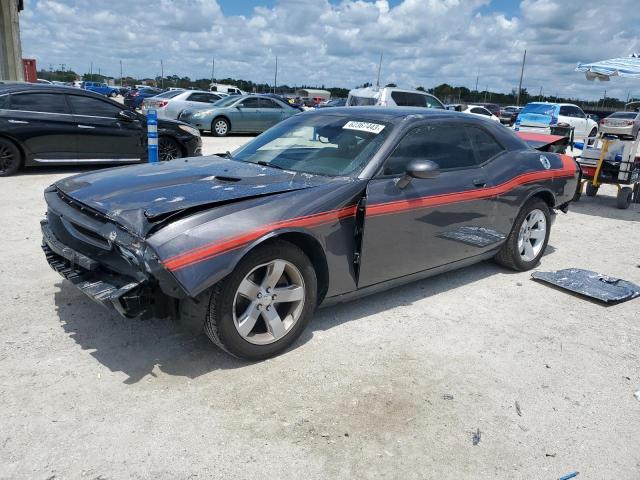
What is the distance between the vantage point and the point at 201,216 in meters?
2.99

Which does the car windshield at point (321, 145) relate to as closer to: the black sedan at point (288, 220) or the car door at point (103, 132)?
the black sedan at point (288, 220)

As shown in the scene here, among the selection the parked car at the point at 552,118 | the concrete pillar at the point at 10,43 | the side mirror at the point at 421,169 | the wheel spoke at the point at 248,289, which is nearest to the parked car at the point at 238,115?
the concrete pillar at the point at 10,43

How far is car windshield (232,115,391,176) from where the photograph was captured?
391cm

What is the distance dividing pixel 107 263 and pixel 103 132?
7187 millimetres

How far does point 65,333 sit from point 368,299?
231 cm

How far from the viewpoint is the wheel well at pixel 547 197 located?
213 inches

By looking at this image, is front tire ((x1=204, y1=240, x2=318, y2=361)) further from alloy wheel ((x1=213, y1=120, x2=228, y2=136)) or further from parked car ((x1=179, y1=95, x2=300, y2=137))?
alloy wheel ((x1=213, y1=120, x2=228, y2=136))

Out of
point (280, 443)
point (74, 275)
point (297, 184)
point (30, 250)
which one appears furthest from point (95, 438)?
point (30, 250)

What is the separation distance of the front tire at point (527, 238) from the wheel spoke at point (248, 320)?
3.00 m

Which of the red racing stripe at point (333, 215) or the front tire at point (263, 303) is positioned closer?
the red racing stripe at point (333, 215)

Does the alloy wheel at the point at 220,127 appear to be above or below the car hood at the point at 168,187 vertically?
below

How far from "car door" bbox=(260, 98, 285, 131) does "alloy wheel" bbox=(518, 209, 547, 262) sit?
13967mm

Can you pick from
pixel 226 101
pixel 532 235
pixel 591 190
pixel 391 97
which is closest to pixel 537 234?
pixel 532 235

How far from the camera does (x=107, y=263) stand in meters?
3.16
